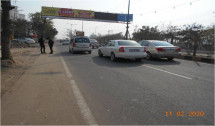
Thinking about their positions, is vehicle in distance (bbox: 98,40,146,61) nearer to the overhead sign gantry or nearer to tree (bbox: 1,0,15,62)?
tree (bbox: 1,0,15,62)

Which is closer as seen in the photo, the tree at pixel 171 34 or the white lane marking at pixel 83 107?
the white lane marking at pixel 83 107

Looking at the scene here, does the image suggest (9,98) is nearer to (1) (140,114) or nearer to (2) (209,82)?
(1) (140,114)

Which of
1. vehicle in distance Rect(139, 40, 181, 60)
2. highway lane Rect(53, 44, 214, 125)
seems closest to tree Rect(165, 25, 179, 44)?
vehicle in distance Rect(139, 40, 181, 60)

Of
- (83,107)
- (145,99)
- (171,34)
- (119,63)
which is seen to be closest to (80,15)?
(171,34)

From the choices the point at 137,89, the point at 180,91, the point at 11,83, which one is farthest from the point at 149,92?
the point at 11,83

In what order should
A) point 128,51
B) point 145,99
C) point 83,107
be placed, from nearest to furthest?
point 83,107
point 145,99
point 128,51

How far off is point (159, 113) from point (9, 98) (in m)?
3.52

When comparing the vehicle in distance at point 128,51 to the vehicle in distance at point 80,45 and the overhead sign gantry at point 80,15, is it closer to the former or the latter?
the vehicle in distance at point 80,45

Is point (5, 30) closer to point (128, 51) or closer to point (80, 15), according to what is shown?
point (128, 51)

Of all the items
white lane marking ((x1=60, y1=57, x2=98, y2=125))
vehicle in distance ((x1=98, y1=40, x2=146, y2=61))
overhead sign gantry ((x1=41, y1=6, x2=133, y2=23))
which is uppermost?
overhead sign gantry ((x1=41, y1=6, x2=133, y2=23))

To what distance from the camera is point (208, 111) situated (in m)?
3.49

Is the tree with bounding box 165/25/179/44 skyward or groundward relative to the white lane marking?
skyward

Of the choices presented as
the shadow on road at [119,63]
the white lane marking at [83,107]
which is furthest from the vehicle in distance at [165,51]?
the white lane marking at [83,107]

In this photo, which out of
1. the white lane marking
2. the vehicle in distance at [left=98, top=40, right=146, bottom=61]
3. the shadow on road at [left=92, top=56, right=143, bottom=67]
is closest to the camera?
the white lane marking
